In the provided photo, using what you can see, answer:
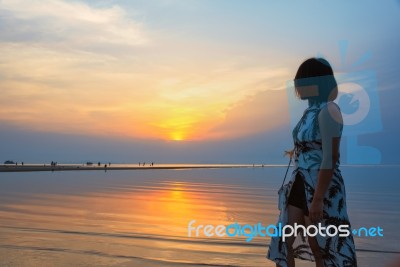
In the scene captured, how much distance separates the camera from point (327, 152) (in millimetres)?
3082

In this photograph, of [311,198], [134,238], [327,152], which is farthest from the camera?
[134,238]

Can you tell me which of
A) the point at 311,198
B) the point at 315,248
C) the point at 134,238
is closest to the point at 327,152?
the point at 311,198

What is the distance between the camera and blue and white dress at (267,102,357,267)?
3.16 metres

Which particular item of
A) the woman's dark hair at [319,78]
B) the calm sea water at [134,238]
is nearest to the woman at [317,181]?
the woman's dark hair at [319,78]

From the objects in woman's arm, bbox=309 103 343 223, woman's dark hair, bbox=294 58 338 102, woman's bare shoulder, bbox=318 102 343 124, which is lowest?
woman's arm, bbox=309 103 343 223

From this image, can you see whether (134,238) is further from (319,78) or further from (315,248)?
(319,78)

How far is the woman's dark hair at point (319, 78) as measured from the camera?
10.6 ft

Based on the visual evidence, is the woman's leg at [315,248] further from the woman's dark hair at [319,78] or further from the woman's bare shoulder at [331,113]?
the woman's dark hair at [319,78]

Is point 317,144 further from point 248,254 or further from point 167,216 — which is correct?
point 167,216

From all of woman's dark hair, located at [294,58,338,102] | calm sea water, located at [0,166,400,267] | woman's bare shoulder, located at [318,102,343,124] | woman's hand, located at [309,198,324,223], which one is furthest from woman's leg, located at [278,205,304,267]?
calm sea water, located at [0,166,400,267]

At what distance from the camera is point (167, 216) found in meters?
11.9

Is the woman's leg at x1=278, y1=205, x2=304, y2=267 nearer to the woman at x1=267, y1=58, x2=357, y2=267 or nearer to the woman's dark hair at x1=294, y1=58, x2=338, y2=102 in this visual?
the woman at x1=267, y1=58, x2=357, y2=267

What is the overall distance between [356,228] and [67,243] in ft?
22.8

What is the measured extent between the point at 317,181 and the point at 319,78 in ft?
2.48
